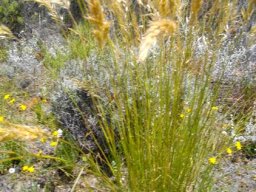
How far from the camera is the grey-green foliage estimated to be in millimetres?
5270

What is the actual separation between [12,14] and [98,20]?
14.4ft

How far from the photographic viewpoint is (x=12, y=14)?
213 inches

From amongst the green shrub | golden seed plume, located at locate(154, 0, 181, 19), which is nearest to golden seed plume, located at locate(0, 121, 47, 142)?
golden seed plume, located at locate(154, 0, 181, 19)

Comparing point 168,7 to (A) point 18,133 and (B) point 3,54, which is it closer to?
(A) point 18,133

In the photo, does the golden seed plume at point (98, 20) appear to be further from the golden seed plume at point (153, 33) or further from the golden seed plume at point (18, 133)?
the golden seed plume at point (18, 133)

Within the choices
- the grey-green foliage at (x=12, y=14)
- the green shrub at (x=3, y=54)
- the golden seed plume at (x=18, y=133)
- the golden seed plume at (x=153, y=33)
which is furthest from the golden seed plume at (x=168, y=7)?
the grey-green foliage at (x=12, y=14)

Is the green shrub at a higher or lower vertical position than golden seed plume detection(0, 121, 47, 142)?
lower

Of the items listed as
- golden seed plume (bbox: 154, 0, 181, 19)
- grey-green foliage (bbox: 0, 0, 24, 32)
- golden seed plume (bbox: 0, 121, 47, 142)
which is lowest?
grey-green foliage (bbox: 0, 0, 24, 32)

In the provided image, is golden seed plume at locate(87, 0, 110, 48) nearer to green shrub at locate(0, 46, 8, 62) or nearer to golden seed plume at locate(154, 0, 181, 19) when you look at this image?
golden seed plume at locate(154, 0, 181, 19)

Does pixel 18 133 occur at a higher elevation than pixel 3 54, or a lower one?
higher

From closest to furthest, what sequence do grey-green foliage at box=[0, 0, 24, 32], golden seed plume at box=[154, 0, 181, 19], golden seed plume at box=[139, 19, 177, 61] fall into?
golden seed plume at box=[139, 19, 177, 61] < golden seed plume at box=[154, 0, 181, 19] < grey-green foliage at box=[0, 0, 24, 32]

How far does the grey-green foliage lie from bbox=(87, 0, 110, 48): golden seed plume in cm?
413

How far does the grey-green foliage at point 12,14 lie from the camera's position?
5.27 m

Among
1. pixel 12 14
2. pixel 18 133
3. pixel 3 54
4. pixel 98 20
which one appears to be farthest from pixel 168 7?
pixel 12 14
